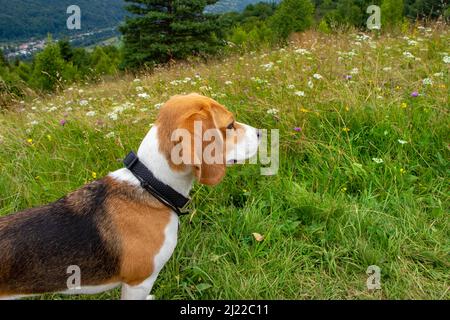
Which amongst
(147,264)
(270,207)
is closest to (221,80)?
(270,207)

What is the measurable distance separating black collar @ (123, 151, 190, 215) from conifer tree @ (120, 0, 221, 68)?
54.8 feet

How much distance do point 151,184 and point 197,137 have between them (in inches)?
18.2

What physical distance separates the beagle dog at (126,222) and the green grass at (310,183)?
597 millimetres

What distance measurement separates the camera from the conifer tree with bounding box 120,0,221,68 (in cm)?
1827

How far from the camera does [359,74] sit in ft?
15.8

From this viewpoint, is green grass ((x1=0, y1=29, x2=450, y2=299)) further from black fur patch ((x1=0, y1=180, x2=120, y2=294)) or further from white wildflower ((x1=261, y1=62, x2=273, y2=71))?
black fur patch ((x1=0, y1=180, x2=120, y2=294))

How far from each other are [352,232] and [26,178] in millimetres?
3382

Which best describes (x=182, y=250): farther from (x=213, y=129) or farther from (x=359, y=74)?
(x=359, y=74)

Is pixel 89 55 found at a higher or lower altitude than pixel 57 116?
lower

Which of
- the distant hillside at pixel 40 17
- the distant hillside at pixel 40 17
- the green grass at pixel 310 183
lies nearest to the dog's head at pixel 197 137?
the green grass at pixel 310 183

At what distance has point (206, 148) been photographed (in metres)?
2.20

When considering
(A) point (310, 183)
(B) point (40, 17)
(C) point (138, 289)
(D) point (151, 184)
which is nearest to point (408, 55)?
(A) point (310, 183)

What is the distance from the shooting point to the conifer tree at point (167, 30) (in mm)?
18266

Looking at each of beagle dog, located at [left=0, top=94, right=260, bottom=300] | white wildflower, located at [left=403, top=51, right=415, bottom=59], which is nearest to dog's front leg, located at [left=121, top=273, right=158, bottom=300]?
beagle dog, located at [left=0, top=94, right=260, bottom=300]
